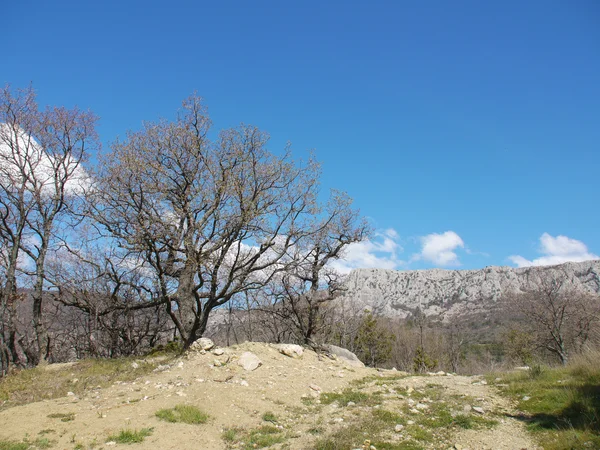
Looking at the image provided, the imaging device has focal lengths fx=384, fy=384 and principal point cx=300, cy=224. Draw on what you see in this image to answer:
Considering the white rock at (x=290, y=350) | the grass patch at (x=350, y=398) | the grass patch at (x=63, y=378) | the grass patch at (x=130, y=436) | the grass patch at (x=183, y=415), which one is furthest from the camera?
the white rock at (x=290, y=350)

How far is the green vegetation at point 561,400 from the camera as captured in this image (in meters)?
5.72

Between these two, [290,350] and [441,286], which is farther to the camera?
[441,286]

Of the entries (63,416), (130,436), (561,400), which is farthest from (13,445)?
(561,400)

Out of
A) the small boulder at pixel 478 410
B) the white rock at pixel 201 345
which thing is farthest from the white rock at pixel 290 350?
the small boulder at pixel 478 410

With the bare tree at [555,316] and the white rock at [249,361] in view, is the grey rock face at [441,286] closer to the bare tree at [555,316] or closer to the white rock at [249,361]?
the bare tree at [555,316]

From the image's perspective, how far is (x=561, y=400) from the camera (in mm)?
7469

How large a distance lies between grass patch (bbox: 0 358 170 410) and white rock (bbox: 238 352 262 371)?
8.54 ft

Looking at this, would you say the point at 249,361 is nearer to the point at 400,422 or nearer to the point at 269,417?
the point at 269,417

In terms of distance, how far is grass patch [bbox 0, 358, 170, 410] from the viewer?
357 inches

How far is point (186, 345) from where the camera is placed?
12461 millimetres

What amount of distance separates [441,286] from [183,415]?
112 meters

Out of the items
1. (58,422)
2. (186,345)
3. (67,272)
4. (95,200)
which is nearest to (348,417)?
(58,422)

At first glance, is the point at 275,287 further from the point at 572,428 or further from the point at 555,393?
the point at 572,428

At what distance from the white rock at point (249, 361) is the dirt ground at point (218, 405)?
0.16 m
